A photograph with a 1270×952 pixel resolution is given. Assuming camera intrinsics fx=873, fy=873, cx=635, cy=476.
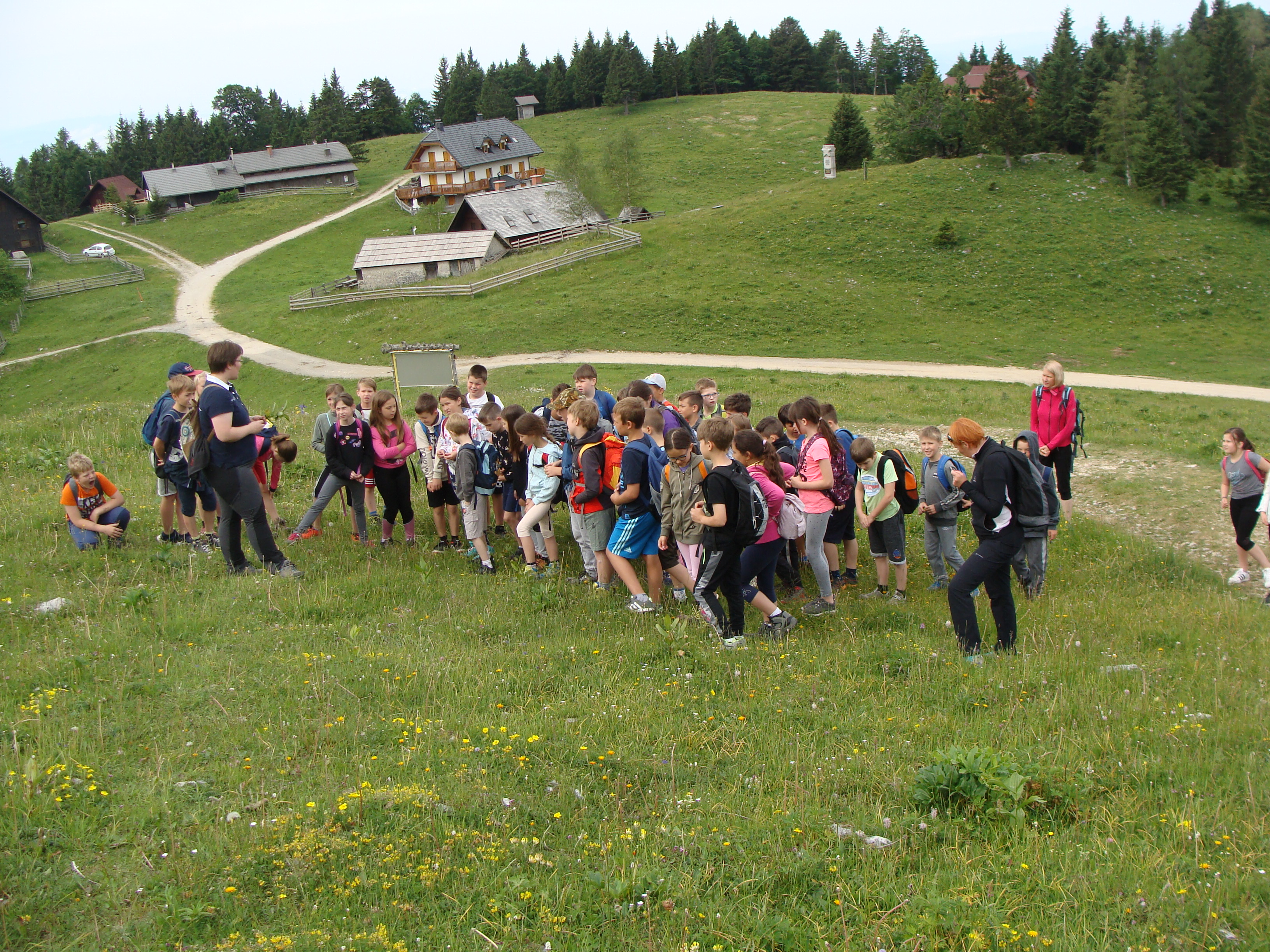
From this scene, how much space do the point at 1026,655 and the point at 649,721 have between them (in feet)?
10.9

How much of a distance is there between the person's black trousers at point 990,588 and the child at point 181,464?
762cm

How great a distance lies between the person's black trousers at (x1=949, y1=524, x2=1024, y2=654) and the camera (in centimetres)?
698

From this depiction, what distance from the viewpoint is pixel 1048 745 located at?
5.45 metres

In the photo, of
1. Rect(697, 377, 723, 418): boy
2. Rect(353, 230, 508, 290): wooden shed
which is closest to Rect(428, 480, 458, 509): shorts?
Rect(697, 377, 723, 418): boy

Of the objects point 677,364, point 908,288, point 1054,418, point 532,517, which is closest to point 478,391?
point 532,517

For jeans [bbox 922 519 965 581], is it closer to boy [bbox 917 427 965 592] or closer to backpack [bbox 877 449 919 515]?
boy [bbox 917 427 965 592]

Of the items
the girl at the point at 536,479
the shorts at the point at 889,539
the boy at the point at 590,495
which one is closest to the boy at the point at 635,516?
the boy at the point at 590,495

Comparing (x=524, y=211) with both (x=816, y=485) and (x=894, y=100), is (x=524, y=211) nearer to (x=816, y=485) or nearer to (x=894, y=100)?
(x=894, y=100)

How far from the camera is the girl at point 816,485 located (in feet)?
28.7

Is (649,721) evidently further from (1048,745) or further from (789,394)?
(789,394)

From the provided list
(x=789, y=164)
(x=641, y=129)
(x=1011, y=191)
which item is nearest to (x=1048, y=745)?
(x=1011, y=191)

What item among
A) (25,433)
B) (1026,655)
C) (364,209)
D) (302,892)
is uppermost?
(364,209)

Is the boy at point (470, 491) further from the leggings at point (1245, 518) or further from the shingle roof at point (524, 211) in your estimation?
the shingle roof at point (524, 211)

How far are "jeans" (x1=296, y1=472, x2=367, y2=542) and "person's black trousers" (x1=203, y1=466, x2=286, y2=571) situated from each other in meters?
1.20
